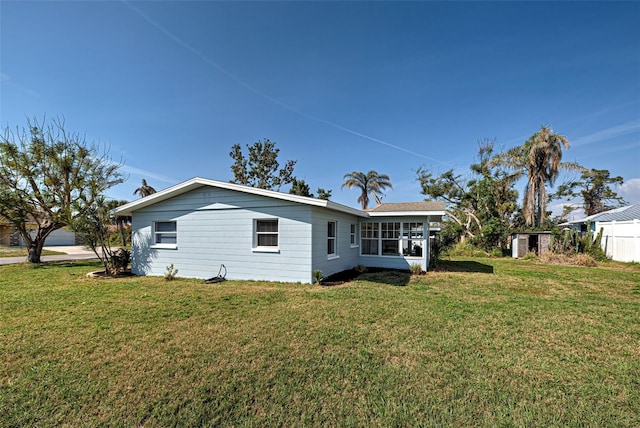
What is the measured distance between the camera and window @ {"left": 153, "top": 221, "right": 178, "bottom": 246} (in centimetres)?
1038

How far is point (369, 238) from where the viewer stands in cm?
1248

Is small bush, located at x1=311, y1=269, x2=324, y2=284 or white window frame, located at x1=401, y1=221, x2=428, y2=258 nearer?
small bush, located at x1=311, y1=269, x2=324, y2=284

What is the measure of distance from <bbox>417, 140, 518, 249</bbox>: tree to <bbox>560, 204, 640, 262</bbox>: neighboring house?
202 inches

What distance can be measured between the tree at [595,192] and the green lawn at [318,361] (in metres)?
29.4

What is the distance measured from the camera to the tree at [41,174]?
1388cm

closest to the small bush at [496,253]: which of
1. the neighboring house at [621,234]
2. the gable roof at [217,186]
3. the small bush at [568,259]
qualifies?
the small bush at [568,259]

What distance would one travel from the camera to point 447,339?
4234mm

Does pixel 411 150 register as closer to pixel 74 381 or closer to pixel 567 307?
pixel 567 307

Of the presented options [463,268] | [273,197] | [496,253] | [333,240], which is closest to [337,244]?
[333,240]

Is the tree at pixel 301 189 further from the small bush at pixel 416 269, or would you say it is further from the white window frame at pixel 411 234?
the small bush at pixel 416 269

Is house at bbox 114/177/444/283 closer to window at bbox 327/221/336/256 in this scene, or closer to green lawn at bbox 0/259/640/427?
window at bbox 327/221/336/256

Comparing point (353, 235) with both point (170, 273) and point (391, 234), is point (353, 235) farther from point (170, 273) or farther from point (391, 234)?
point (170, 273)

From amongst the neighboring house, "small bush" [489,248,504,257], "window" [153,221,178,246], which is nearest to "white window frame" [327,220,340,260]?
"window" [153,221,178,246]

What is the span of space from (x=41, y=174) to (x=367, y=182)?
80.8 ft
